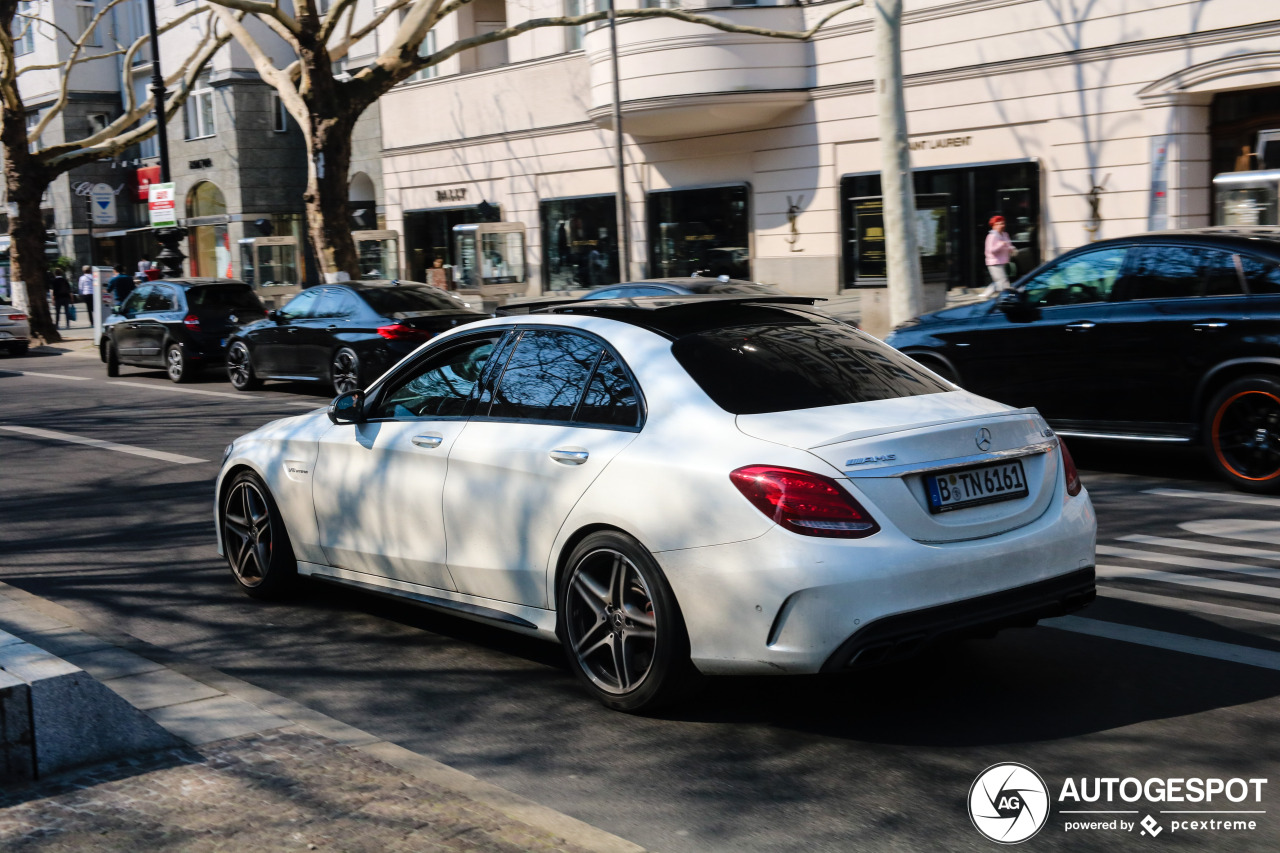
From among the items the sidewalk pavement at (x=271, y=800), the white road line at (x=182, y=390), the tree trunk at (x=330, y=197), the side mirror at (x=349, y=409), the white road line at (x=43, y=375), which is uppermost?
the tree trunk at (x=330, y=197)

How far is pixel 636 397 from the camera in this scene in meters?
5.07

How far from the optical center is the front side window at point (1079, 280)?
972 cm

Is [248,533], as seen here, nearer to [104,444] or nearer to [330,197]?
[104,444]

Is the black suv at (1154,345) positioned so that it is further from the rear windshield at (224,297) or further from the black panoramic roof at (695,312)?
the rear windshield at (224,297)

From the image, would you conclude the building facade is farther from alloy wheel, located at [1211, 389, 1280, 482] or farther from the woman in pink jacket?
alloy wheel, located at [1211, 389, 1280, 482]

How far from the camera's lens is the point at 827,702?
16.4 ft

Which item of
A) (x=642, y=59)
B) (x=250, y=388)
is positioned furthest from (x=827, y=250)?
(x=250, y=388)

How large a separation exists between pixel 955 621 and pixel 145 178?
52003 millimetres

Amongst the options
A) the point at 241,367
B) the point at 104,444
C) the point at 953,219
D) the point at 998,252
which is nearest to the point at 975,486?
the point at 104,444

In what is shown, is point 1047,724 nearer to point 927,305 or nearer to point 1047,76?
point 927,305

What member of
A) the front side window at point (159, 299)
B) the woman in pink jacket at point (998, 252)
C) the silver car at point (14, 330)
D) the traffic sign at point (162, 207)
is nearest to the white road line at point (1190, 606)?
the woman in pink jacket at point (998, 252)

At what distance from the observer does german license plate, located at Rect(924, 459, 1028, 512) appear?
14.9ft

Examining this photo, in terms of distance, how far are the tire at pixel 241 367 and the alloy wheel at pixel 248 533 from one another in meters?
11.9

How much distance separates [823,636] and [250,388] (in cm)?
1569
